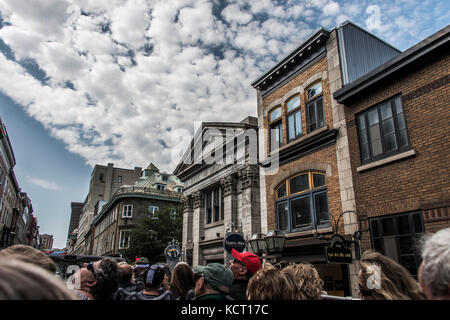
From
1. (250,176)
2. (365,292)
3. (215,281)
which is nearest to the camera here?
(365,292)

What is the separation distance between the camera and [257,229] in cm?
1514

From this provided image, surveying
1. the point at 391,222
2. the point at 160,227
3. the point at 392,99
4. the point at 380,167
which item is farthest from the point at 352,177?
the point at 160,227

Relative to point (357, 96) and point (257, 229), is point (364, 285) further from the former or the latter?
point (257, 229)

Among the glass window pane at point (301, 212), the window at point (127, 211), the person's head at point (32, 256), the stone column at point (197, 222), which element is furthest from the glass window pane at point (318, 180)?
the window at point (127, 211)

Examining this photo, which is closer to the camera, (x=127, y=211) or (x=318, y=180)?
(x=318, y=180)

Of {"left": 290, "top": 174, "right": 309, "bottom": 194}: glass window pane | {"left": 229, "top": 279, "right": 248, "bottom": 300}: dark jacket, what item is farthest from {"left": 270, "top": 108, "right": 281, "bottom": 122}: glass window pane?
{"left": 229, "top": 279, "right": 248, "bottom": 300}: dark jacket

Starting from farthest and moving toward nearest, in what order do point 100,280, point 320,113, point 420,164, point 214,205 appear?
point 214,205, point 320,113, point 420,164, point 100,280

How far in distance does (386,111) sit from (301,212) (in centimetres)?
477

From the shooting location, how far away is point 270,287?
3008 millimetres

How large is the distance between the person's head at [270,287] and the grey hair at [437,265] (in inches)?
53.9

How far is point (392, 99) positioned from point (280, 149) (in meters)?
4.87

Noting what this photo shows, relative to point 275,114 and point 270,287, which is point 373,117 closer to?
point 275,114

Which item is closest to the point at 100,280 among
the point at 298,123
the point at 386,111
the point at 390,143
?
the point at 390,143

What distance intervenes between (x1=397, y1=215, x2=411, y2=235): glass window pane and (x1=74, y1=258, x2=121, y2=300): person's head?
781 centimetres
